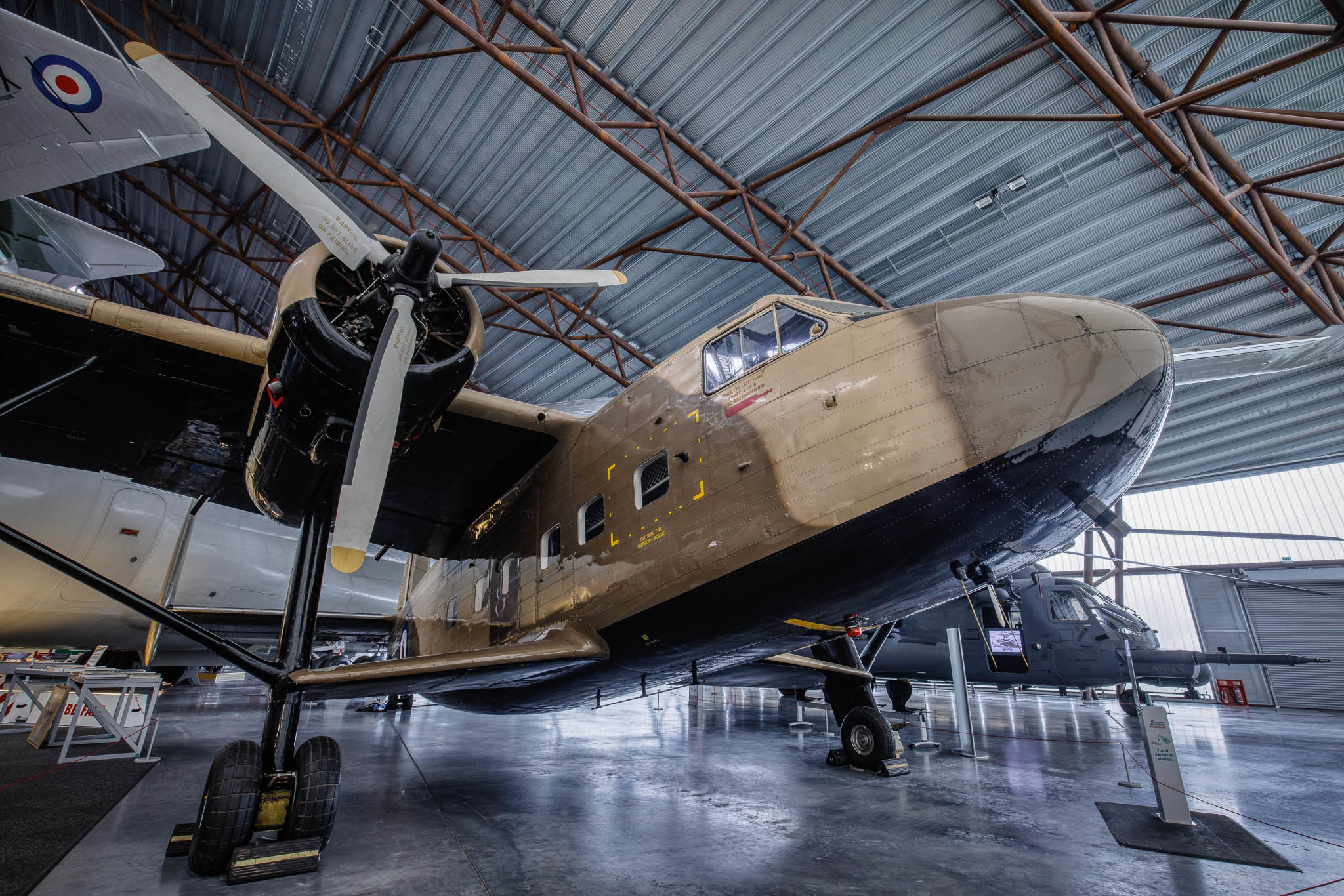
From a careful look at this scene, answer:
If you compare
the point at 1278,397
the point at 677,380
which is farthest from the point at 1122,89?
the point at 1278,397

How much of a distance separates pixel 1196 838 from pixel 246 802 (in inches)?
276

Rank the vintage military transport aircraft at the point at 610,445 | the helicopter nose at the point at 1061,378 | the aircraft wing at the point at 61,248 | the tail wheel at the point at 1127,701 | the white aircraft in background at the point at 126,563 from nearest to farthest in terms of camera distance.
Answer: the helicopter nose at the point at 1061,378, the vintage military transport aircraft at the point at 610,445, the aircraft wing at the point at 61,248, the white aircraft in background at the point at 126,563, the tail wheel at the point at 1127,701

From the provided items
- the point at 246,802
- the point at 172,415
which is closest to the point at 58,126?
the point at 172,415

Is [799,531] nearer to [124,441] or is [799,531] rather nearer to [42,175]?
[124,441]

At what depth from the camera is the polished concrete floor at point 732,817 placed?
12.4ft

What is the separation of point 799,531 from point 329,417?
365 cm

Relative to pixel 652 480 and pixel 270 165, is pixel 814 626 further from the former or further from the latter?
pixel 270 165

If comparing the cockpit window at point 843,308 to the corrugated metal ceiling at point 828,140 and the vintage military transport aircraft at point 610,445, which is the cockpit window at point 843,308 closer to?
the vintage military transport aircraft at point 610,445

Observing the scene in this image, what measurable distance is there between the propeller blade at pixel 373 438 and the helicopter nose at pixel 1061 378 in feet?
12.3

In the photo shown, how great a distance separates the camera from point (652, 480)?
527 centimetres

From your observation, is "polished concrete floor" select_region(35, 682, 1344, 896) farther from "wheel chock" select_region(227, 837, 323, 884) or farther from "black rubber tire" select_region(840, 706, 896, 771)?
"black rubber tire" select_region(840, 706, 896, 771)

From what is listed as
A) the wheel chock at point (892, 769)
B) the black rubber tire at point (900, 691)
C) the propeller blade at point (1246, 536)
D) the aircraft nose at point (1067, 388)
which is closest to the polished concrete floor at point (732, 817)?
the wheel chock at point (892, 769)

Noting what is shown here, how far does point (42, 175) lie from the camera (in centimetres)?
881

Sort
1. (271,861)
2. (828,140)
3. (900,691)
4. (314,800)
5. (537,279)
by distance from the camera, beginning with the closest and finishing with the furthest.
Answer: (271,861), (314,800), (537,279), (828,140), (900,691)
